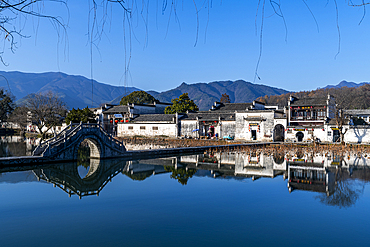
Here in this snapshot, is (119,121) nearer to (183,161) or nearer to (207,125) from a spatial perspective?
(207,125)

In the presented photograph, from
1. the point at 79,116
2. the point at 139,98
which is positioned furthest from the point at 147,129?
the point at 139,98

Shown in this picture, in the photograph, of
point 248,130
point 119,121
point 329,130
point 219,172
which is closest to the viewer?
point 219,172

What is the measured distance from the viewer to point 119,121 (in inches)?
2082

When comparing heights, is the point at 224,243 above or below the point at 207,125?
below

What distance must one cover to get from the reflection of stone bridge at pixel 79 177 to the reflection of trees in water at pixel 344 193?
31.7ft

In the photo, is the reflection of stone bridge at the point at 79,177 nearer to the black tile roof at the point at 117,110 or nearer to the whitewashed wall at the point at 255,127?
the whitewashed wall at the point at 255,127

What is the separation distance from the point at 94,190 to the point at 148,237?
6.90 m

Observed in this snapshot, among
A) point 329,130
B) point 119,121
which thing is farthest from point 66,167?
point 119,121

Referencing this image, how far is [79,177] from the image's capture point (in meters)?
16.8

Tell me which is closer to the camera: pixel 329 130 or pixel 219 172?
pixel 219 172

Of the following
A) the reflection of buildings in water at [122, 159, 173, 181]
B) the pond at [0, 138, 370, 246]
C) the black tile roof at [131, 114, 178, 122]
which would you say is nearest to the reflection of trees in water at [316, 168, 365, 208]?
the pond at [0, 138, 370, 246]

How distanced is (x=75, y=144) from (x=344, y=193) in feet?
54.9

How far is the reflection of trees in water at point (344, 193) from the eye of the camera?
11.4 meters

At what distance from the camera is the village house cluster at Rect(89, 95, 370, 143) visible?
36.7m
